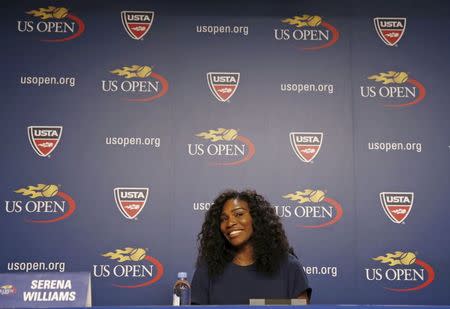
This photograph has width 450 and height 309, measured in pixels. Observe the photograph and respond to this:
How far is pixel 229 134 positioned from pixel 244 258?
1.26 m

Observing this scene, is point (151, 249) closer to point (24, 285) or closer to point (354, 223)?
point (354, 223)

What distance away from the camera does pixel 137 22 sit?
12.4ft

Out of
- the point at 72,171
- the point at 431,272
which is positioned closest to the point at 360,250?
the point at 431,272

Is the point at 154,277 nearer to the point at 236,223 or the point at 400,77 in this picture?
the point at 236,223

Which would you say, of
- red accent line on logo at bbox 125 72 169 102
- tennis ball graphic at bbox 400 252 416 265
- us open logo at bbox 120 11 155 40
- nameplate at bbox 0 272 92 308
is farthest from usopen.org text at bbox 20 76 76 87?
tennis ball graphic at bbox 400 252 416 265

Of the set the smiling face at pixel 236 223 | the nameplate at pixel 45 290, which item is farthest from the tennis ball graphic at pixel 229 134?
the nameplate at pixel 45 290

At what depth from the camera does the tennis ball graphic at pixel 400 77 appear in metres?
3.76

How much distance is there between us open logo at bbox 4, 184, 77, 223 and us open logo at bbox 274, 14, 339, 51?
5.95 feet

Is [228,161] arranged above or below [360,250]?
above

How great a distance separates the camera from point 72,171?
3.60 m

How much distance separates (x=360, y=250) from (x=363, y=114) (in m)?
0.91

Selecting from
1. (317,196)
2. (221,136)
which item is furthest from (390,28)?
(221,136)

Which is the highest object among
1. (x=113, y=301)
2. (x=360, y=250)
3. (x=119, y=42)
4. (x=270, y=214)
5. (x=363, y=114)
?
(x=119, y=42)

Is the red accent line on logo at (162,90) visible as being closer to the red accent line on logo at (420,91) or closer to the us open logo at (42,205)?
the us open logo at (42,205)
